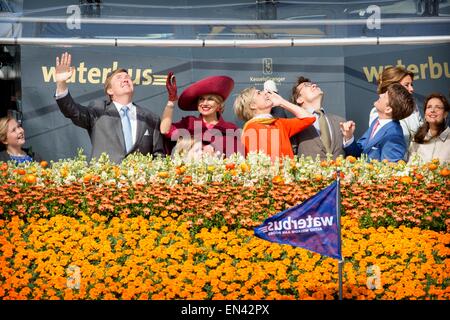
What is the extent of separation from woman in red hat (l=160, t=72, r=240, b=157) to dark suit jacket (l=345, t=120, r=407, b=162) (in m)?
1.81

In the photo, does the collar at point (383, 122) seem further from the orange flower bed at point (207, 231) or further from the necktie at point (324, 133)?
the orange flower bed at point (207, 231)

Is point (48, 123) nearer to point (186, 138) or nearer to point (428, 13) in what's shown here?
point (186, 138)

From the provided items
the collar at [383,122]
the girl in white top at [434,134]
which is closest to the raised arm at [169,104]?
the collar at [383,122]

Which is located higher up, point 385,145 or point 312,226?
point 385,145

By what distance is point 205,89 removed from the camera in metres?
15.6

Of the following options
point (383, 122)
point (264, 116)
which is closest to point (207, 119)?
point (264, 116)

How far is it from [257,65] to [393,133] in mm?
2770

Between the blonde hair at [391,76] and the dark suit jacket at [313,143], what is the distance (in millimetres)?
1046

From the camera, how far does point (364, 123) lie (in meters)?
17.1

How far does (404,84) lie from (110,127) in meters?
4.42

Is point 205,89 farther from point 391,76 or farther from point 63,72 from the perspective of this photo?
Result: point 391,76

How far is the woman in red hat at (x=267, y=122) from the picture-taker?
50.1 feet

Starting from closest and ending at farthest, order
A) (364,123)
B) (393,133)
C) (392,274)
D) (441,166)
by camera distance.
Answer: (392,274), (441,166), (393,133), (364,123)

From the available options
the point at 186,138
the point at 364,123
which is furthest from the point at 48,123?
the point at 364,123
